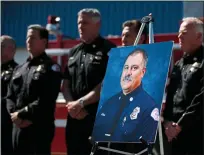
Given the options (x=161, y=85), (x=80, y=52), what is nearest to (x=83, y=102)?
(x=80, y=52)

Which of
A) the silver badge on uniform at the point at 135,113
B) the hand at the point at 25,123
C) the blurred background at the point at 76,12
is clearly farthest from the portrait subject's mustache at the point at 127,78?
the blurred background at the point at 76,12

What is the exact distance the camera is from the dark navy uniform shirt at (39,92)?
236 inches

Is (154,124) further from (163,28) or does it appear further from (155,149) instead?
(163,28)

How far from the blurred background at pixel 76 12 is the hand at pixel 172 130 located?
6.76 m

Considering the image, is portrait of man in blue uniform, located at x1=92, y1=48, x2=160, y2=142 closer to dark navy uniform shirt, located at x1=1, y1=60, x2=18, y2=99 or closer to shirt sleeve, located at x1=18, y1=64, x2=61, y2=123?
shirt sleeve, located at x1=18, y1=64, x2=61, y2=123

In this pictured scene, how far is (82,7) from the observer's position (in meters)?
14.5

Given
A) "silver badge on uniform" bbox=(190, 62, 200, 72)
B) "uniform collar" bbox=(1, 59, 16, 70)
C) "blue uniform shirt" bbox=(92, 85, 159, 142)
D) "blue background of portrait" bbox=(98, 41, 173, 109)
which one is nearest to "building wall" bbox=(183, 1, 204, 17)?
"silver badge on uniform" bbox=(190, 62, 200, 72)

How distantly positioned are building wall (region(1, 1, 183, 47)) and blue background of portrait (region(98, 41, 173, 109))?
7.86 meters

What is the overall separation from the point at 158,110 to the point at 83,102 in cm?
154

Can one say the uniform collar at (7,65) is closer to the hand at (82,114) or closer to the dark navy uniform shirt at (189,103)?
the hand at (82,114)

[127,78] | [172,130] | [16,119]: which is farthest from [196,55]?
[16,119]

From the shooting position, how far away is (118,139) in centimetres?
444

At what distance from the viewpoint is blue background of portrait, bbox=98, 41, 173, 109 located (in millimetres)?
4262

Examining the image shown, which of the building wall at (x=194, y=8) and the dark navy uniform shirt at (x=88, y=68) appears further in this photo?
the building wall at (x=194, y=8)
